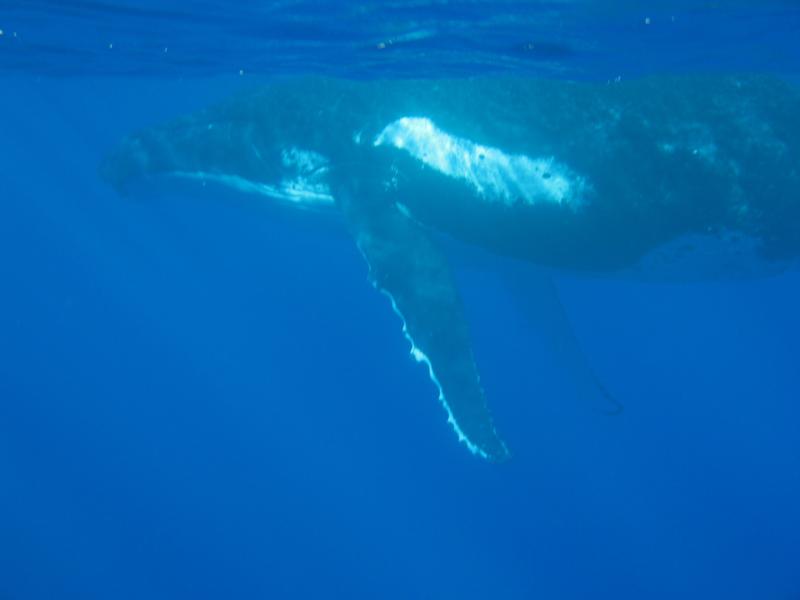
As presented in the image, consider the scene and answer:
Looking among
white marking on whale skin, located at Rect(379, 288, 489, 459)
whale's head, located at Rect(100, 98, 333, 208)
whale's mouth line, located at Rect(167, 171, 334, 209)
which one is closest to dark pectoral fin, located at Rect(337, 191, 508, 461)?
white marking on whale skin, located at Rect(379, 288, 489, 459)

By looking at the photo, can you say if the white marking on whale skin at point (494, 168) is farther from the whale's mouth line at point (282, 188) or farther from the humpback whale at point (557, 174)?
the whale's mouth line at point (282, 188)

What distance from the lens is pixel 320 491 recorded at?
1281 inches

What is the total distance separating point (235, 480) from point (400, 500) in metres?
7.64

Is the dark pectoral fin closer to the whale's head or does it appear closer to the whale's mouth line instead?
the whale's mouth line

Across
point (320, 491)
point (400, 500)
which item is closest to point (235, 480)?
point (320, 491)

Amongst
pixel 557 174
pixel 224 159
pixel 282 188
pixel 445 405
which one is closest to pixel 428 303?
pixel 445 405

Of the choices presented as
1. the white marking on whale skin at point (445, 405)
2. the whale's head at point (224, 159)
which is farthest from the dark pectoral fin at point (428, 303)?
the whale's head at point (224, 159)

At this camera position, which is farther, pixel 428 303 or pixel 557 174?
pixel 557 174

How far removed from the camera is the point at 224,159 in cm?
1137

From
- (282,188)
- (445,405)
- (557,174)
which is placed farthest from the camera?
(282,188)

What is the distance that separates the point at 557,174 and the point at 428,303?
9.02 ft

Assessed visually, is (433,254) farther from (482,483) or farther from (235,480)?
(235,480)

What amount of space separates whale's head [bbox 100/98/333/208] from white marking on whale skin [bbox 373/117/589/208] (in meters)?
1.37

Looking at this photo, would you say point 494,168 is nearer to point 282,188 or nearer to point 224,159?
point 282,188
